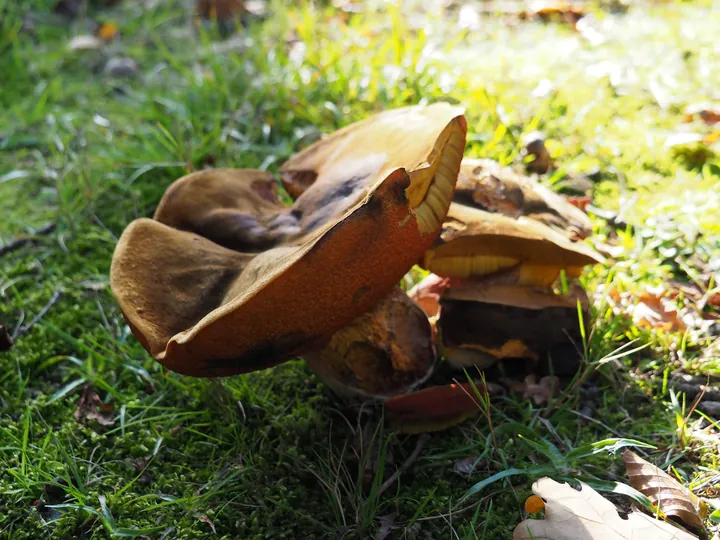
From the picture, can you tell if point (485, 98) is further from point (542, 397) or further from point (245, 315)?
point (245, 315)

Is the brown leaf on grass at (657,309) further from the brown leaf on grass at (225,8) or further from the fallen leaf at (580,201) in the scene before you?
the brown leaf on grass at (225,8)

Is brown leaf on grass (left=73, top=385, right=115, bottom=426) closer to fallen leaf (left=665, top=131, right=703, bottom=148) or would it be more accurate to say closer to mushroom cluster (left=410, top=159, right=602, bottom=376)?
mushroom cluster (left=410, top=159, right=602, bottom=376)

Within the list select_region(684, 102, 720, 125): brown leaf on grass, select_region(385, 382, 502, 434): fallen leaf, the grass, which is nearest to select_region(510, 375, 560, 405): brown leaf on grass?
the grass

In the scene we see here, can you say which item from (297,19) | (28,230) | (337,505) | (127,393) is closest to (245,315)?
(337,505)

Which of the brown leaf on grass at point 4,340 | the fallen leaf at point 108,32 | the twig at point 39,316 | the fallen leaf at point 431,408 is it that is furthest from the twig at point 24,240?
the fallen leaf at point 108,32

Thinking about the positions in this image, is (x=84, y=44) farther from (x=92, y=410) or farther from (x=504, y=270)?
(x=504, y=270)
